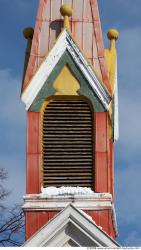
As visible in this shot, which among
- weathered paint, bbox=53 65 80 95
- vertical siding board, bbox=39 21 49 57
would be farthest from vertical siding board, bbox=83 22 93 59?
vertical siding board, bbox=39 21 49 57

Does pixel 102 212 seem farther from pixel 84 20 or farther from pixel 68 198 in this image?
pixel 84 20

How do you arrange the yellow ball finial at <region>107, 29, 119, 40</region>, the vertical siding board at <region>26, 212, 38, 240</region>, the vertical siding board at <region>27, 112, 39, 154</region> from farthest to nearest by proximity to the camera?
the yellow ball finial at <region>107, 29, 119, 40</region>, the vertical siding board at <region>27, 112, 39, 154</region>, the vertical siding board at <region>26, 212, 38, 240</region>

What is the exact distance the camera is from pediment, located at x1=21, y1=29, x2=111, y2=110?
25.5m

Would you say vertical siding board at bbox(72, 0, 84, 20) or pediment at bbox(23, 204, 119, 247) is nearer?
pediment at bbox(23, 204, 119, 247)

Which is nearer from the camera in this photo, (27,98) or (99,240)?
(99,240)

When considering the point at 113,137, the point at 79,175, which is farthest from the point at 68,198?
the point at 113,137

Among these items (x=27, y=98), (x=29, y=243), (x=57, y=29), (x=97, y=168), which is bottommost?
(x=29, y=243)

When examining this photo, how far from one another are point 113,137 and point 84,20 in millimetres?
2758

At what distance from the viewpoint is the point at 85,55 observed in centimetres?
2575

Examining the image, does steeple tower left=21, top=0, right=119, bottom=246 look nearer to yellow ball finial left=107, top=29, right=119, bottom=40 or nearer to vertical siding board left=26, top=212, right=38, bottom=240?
vertical siding board left=26, top=212, right=38, bottom=240

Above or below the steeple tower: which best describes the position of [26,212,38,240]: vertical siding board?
below

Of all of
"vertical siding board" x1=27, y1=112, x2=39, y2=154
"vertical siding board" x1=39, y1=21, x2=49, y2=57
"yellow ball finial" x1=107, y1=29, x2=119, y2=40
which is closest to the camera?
"vertical siding board" x1=27, y1=112, x2=39, y2=154

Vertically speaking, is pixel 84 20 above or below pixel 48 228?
above

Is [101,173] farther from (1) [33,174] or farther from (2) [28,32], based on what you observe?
(2) [28,32]
